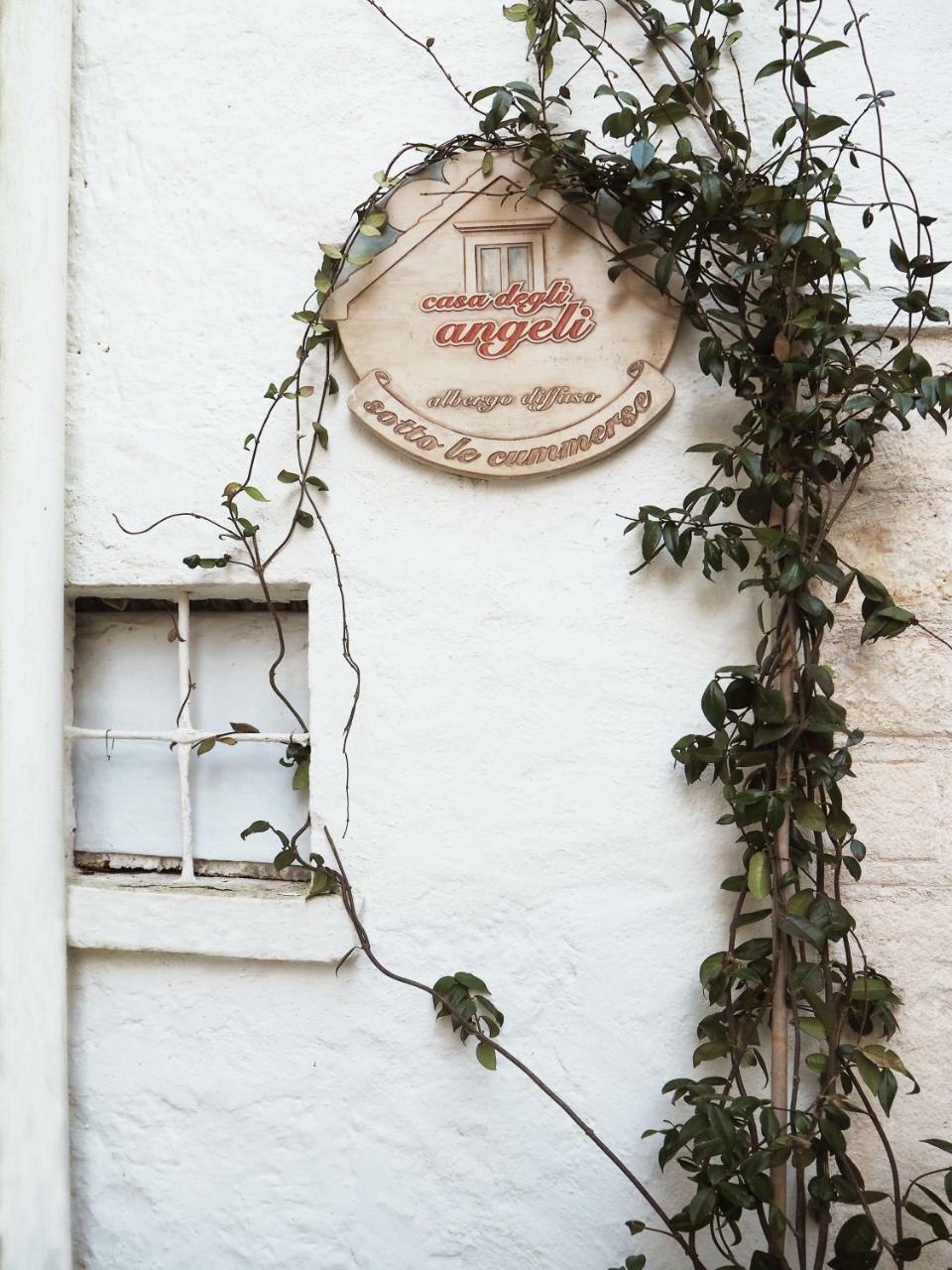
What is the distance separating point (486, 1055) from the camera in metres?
1.92

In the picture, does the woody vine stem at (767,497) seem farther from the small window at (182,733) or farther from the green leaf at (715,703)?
the small window at (182,733)

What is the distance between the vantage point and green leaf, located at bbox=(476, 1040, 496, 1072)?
1.91 m

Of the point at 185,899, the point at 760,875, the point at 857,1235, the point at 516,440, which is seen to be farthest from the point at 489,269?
the point at 857,1235

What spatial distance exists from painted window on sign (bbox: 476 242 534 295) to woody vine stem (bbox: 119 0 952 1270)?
121 millimetres

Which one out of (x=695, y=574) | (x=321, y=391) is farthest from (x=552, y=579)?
(x=321, y=391)

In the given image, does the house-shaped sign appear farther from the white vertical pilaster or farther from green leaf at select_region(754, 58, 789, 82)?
the white vertical pilaster

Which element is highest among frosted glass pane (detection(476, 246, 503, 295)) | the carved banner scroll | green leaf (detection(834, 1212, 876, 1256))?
frosted glass pane (detection(476, 246, 503, 295))

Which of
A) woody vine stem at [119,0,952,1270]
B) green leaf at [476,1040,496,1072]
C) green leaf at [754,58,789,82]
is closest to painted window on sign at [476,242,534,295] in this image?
woody vine stem at [119,0,952,1270]

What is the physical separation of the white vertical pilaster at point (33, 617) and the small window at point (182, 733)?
0.13 metres

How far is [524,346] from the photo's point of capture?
195 centimetres

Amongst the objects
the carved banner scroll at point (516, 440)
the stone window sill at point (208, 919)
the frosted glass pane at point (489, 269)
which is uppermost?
the frosted glass pane at point (489, 269)

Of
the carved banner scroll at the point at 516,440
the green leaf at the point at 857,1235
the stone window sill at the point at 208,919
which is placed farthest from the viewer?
the stone window sill at the point at 208,919

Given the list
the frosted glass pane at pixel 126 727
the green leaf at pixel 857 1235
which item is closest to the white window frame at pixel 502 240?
the frosted glass pane at pixel 126 727

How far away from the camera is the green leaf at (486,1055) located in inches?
75.0
